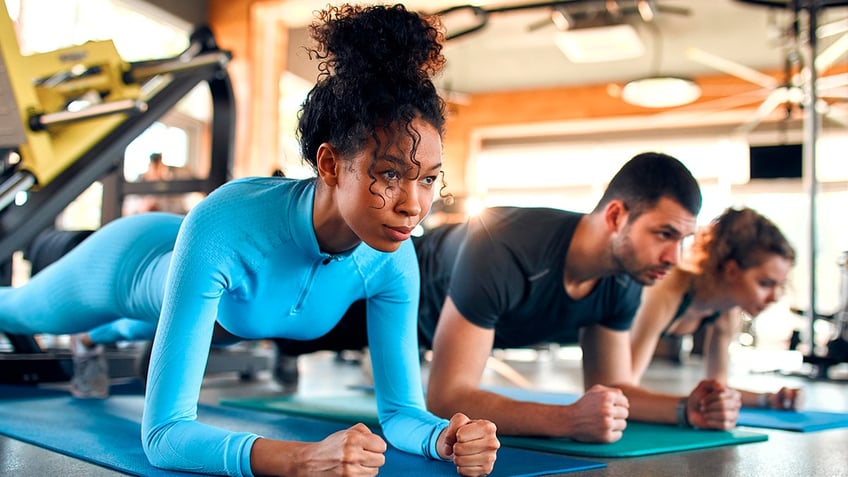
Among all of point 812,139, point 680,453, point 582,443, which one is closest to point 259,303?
point 582,443

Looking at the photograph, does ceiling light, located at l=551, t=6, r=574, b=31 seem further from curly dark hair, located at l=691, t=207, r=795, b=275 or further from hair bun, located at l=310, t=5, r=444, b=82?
hair bun, located at l=310, t=5, r=444, b=82

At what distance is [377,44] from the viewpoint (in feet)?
3.95

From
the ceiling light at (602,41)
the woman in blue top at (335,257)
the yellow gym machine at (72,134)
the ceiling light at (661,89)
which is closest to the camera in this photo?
the woman in blue top at (335,257)

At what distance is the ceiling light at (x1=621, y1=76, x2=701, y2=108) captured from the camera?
20.0 feet

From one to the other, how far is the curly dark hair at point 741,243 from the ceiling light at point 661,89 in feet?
12.6

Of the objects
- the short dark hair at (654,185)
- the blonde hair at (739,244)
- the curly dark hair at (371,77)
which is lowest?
the blonde hair at (739,244)

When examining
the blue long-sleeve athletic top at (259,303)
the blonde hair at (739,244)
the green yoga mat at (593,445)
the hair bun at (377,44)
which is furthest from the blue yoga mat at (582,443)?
the hair bun at (377,44)

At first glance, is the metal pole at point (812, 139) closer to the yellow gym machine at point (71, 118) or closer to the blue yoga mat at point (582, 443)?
the blue yoga mat at point (582, 443)

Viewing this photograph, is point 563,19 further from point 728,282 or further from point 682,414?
point 682,414

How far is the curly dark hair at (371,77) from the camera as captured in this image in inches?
45.8

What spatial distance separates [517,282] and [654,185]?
0.37 metres

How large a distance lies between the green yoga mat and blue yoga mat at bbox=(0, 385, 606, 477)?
0.20 ft

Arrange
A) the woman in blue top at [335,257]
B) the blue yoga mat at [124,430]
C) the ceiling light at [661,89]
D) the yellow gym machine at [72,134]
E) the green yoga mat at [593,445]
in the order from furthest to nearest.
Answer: the ceiling light at [661,89] → the yellow gym machine at [72,134] → the green yoga mat at [593,445] → the blue yoga mat at [124,430] → the woman in blue top at [335,257]

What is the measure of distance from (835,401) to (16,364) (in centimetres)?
293
